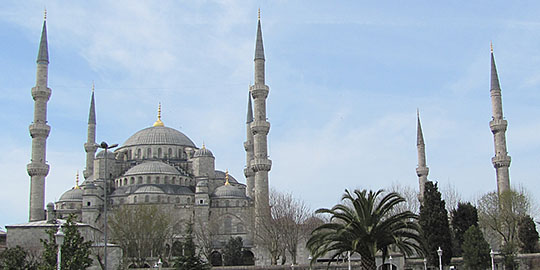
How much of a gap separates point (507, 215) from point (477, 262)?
48.8ft

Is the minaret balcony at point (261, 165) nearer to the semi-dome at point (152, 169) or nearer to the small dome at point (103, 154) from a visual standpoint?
the semi-dome at point (152, 169)

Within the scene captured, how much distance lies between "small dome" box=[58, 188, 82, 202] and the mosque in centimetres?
10

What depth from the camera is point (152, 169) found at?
62844 millimetres

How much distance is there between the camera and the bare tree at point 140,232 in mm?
46812

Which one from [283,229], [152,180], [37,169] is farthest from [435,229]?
[152,180]

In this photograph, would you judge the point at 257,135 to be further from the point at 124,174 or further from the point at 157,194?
the point at 124,174

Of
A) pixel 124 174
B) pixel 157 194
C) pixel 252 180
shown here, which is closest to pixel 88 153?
pixel 124 174

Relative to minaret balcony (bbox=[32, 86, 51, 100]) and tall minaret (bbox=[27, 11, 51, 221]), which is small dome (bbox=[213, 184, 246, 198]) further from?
minaret balcony (bbox=[32, 86, 51, 100])

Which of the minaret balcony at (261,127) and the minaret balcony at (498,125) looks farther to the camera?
the minaret balcony at (498,125)

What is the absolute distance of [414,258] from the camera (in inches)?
1608

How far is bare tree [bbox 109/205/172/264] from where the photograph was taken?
154 ft

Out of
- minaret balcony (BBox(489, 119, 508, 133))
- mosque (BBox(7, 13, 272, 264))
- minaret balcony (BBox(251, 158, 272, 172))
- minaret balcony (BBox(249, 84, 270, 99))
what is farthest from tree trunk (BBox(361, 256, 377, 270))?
minaret balcony (BBox(489, 119, 508, 133))

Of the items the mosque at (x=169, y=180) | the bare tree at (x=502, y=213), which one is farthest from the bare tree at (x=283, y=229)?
the bare tree at (x=502, y=213)

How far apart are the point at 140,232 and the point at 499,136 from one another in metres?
30.4
